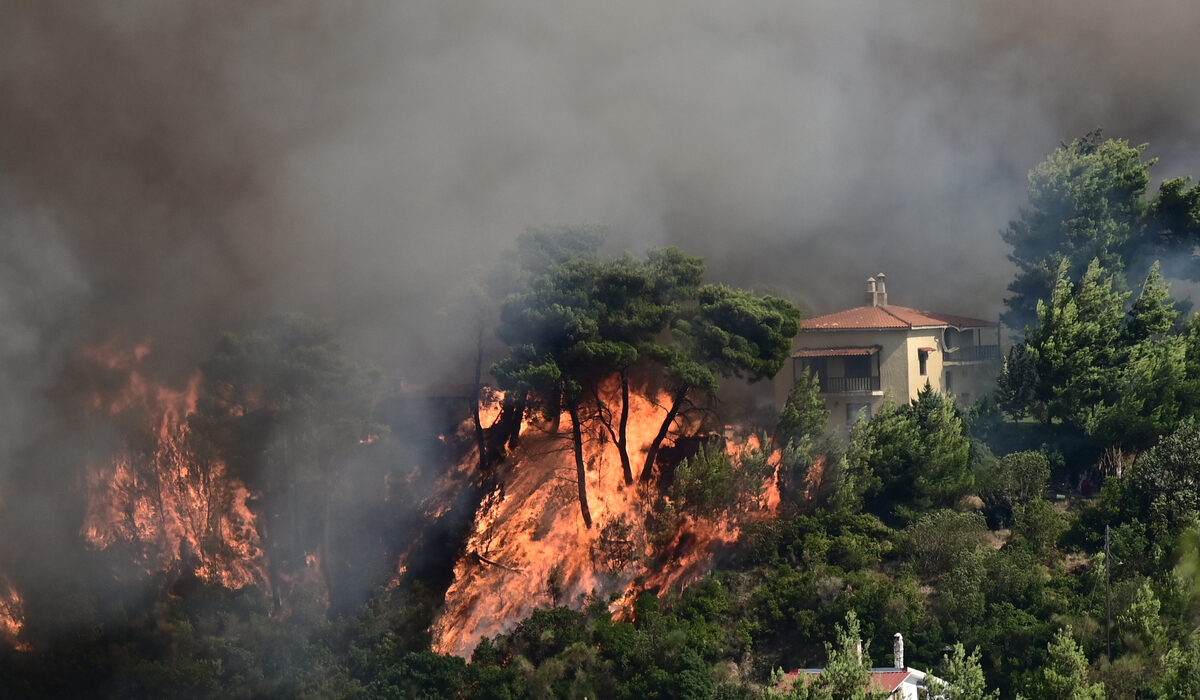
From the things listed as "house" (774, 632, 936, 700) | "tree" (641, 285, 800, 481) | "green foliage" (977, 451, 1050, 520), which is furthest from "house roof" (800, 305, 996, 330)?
"house" (774, 632, 936, 700)

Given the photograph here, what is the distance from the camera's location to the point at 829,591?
2031 cm

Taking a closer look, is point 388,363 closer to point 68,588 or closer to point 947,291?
point 68,588

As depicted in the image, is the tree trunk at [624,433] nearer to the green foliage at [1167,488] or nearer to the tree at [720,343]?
the tree at [720,343]

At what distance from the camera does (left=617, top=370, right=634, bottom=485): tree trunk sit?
21.4 metres

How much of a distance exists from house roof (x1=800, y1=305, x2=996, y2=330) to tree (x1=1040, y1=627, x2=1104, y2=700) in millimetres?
6202

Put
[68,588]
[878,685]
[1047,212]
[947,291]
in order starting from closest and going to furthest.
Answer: [878,685] < [68,588] < [1047,212] < [947,291]

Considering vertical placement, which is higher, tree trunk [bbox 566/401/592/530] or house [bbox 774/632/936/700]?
tree trunk [bbox 566/401/592/530]

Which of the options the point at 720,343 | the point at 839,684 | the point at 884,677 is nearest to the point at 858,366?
the point at 720,343

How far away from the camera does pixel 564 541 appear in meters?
21.2

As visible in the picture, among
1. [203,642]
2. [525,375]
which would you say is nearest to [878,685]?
[525,375]

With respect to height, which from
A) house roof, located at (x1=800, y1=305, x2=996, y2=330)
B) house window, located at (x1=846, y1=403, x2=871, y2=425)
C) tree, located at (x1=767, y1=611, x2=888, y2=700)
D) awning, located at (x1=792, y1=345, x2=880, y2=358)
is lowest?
tree, located at (x1=767, y1=611, x2=888, y2=700)

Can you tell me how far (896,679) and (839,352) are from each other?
242 inches

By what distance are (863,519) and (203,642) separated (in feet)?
23.5

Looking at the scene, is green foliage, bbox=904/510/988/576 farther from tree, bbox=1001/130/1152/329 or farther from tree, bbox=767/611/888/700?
tree, bbox=1001/130/1152/329
